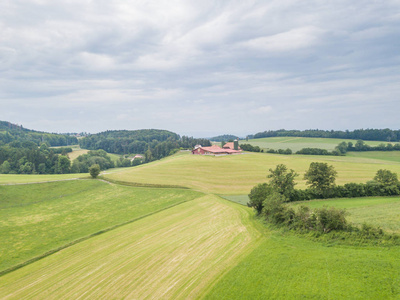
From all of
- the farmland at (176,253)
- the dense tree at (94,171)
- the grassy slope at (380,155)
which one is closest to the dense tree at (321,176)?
the farmland at (176,253)

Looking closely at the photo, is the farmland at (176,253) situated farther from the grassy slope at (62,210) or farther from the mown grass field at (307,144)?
the mown grass field at (307,144)

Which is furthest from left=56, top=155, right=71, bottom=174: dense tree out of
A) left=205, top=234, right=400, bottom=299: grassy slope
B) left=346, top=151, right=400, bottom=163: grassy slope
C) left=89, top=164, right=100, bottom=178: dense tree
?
left=346, top=151, right=400, bottom=163: grassy slope

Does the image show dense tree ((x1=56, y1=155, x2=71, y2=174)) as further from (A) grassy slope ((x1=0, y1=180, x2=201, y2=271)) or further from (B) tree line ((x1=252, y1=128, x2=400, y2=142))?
(B) tree line ((x1=252, y1=128, x2=400, y2=142))

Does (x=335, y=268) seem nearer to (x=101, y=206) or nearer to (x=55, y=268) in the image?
(x=55, y=268)

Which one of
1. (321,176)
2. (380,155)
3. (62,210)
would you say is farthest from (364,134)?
(62,210)

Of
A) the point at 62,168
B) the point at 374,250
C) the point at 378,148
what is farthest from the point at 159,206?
the point at 378,148

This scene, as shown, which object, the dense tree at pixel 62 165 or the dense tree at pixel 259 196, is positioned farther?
the dense tree at pixel 62 165
